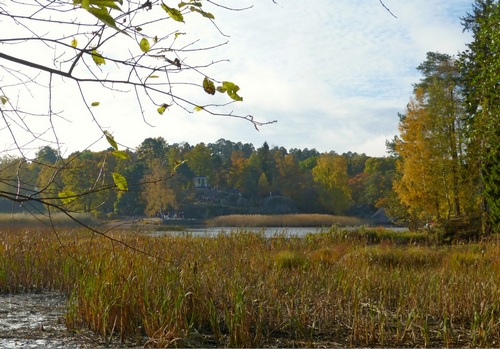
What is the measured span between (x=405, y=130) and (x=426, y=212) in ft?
11.9

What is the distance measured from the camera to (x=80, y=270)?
5836mm

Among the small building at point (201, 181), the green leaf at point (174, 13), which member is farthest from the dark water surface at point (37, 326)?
the small building at point (201, 181)

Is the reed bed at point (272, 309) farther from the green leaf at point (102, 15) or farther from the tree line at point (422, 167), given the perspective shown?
the green leaf at point (102, 15)

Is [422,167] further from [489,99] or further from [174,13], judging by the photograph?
[174,13]

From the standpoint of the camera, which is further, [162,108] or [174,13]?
[162,108]

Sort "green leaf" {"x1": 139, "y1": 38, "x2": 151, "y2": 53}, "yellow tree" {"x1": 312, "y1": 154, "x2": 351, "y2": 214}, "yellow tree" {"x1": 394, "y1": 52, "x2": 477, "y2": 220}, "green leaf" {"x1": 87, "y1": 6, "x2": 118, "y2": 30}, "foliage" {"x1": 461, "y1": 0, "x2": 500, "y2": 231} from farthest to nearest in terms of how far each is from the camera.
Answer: "yellow tree" {"x1": 312, "y1": 154, "x2": 351, "y2": 214} < "yellow tree" {"x1": 394, "y1": 52, "x2": 477, "y2": 220} < "foliage" {"x1": 461, "y1": 0, "x2": 500, "y2": 231} < "green leaf" {"x1": 139, "y1": 38, "x2": 151, "y2": 53} < "green leaf" {"x1": 87, "y1": 6, "x2": 118, "y2": 30}

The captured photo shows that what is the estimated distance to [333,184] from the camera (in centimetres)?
5341

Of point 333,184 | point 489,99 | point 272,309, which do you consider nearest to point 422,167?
point 489,99

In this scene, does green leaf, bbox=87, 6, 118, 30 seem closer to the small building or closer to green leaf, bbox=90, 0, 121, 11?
green leaf, bbox=90, 0, 121, 11

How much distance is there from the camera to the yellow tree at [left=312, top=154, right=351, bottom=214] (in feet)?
173

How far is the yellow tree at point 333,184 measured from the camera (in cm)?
5272

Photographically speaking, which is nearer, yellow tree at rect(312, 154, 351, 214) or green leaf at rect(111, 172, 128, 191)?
green leaf at rect(111, 172, 128, 191)

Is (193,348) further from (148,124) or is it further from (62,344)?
(148,124)

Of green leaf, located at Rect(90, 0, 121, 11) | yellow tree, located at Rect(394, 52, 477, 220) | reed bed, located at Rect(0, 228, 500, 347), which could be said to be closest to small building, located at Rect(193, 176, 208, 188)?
yellow tree, located at Rect(394, 52, 477, 220)
